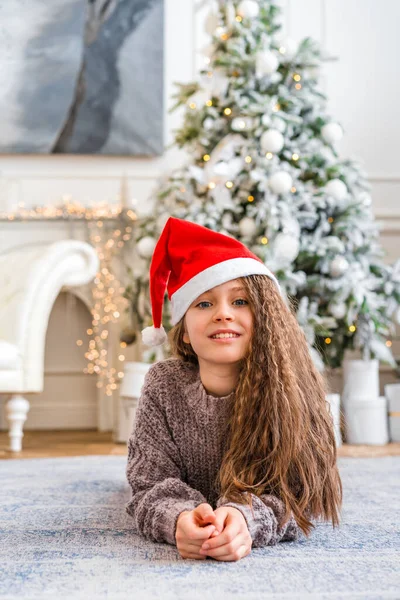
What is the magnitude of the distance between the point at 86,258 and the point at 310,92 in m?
1.10

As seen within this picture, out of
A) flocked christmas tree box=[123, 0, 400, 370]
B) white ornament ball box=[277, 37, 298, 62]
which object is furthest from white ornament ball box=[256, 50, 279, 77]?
white ornament ball box=[277, 37, 298, 62]

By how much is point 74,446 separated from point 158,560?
1.83 m

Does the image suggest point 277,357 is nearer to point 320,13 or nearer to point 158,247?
point 158,247

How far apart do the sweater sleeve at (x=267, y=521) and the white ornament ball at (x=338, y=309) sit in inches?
62.7

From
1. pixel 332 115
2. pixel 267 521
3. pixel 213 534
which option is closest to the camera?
pixel 213 534

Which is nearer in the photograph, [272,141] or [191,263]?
[191,263]

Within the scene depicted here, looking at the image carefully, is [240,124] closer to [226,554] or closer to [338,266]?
[338,266]

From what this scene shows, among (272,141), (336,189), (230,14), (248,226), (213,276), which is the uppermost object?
(230,14)

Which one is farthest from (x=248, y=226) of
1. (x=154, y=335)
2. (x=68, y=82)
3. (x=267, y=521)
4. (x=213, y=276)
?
(x=267, y=521)

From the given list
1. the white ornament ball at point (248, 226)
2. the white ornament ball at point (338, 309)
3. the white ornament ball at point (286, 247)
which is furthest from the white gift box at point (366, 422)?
the white ornament ball at point (248, 226)

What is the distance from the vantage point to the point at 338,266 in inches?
102

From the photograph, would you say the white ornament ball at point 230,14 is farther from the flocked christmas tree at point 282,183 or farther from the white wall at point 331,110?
the white wall at point 331,110

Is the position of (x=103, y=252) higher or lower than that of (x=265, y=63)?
lower

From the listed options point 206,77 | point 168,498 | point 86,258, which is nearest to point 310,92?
point 206,77
